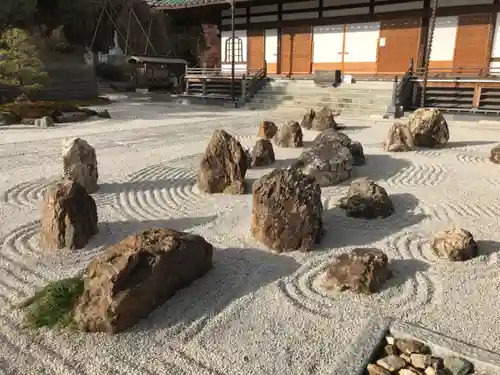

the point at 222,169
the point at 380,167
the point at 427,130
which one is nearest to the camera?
the point at 222,169

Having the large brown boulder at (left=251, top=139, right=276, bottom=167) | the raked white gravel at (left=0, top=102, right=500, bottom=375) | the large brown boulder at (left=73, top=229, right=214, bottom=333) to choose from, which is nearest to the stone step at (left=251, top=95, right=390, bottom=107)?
the raked white gravel at (left=0, top=102, right=500, bottom=375)

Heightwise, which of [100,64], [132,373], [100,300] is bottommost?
[132,373]

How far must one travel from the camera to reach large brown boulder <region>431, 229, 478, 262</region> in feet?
13.2

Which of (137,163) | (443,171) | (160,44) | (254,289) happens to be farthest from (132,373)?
(160,44)

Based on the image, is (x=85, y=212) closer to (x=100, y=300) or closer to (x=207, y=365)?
(x=100, y=300)

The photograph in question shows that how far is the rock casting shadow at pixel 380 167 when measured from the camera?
23.5ft

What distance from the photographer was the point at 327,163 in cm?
664

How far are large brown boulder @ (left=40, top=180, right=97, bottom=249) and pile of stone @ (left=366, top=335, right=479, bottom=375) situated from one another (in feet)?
10.2

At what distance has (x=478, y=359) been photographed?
102 inches

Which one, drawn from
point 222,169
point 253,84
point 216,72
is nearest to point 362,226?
point 222,169

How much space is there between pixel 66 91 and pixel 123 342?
64.3ft

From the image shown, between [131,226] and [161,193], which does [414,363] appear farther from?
[161,193]

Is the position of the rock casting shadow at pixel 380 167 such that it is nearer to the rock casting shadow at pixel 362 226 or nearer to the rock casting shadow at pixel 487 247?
the rock casting shadow at pixel 362 226

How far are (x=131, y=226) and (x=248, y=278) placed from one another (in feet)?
6.08
